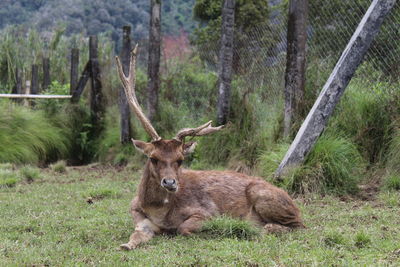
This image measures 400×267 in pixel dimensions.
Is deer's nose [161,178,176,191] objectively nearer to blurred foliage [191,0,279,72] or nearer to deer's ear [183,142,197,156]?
deer's ear [183,142,197,156]

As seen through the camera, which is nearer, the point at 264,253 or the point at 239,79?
the point at 264,253

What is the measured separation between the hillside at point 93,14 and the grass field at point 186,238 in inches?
1175

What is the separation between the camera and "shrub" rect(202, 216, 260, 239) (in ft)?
20.7

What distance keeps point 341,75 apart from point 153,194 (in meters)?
4.06

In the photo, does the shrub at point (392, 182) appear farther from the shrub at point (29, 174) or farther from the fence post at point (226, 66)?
the shrub at point (29, 174)

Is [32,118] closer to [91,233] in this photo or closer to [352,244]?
[91,233]

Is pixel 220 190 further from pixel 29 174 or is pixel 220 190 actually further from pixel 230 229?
pixel 29 174

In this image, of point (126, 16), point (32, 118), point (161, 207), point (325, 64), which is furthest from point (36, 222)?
point (126, 16)

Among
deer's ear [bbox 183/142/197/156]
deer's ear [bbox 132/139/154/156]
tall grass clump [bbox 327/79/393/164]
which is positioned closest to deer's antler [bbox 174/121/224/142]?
deer's ear [bbox 183/142/197/156]

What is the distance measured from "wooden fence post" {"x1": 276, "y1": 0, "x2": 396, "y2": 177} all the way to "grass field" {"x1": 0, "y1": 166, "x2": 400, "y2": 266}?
97 cm

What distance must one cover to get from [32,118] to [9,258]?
9.52 meters

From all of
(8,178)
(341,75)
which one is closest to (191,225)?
(341,75)

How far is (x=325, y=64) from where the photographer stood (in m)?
11.2

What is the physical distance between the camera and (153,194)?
6.72 metres
